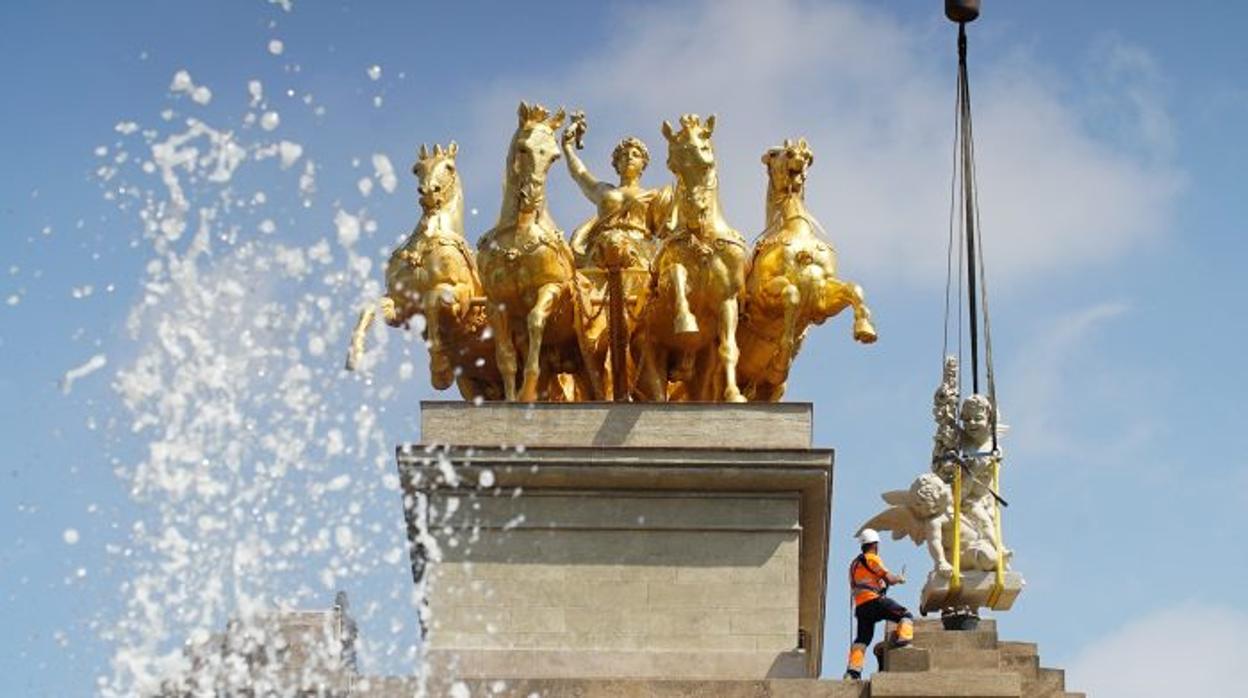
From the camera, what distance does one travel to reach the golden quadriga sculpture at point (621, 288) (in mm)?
27594

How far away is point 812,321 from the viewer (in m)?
28.3

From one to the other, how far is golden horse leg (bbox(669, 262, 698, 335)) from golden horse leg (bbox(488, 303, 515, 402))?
168 cm

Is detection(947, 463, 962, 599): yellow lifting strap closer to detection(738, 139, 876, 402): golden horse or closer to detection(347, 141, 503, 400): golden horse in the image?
detection(738, 139, 876, 402): golden horse

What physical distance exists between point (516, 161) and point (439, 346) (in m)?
2.09

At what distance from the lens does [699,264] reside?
27.5 metres

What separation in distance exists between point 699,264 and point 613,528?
2853 millimetres

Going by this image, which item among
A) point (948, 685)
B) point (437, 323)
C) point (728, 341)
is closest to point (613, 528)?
point (728, 341)

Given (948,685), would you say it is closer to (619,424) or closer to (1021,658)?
(1021,658)

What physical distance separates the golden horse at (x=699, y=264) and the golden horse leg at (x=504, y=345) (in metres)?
1.43

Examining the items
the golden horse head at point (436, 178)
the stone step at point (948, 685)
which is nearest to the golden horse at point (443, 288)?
the golden horse head at point (436, 178)

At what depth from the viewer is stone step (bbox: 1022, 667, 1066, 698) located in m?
23.9

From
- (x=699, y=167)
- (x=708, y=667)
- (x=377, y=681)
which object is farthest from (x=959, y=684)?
(x=699, y=167)

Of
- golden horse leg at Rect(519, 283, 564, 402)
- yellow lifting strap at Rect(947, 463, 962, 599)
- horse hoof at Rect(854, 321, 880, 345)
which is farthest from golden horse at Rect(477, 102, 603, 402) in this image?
yellow lifting strap at Rect(947, 463, 962, 599)

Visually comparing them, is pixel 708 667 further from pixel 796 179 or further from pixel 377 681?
pixel 796 179
